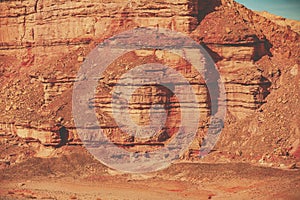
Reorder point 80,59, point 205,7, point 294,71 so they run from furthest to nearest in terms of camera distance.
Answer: point 80,59
point 205,7
point 294,71

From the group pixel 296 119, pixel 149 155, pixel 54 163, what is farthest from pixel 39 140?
pixel 296 119

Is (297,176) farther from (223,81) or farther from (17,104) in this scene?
(17,104)

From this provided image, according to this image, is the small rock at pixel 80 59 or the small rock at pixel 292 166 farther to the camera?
the small rock at pixel 80 59

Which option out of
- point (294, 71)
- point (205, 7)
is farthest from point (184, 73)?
point (294, 71)

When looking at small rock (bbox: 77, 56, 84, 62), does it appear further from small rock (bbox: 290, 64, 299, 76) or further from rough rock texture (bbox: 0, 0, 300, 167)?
small rock (bbox: 290, 64, 299, 76)

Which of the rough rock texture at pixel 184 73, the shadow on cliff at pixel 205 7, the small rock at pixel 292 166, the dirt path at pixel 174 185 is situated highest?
the shadow on cliff at pixel 205 7

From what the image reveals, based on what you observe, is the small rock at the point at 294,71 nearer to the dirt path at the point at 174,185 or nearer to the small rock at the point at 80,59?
the dirt path at the point at 174,185

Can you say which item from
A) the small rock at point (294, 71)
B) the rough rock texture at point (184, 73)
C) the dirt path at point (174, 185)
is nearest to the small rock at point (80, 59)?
the rough rock texture at point (184, 73)

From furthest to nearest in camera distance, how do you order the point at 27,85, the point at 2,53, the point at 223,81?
the point at 2,53
the point at 27,85
the point at 223,81

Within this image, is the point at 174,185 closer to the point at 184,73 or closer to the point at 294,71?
the point at 184,73
